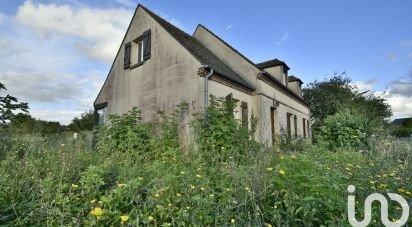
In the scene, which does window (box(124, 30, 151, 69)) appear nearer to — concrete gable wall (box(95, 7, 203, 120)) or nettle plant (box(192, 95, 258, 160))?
concrete gable wall (box(95, 7, 203, 120))

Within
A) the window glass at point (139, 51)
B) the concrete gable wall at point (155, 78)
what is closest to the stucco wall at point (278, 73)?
the concrete gable wall at point (155, 78)

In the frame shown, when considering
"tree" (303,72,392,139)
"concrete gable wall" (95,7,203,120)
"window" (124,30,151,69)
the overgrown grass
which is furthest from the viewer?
"tree" (303,72,392,139)

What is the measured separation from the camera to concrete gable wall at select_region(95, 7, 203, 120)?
10.1m

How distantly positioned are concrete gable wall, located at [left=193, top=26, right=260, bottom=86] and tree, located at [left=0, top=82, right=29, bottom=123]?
966cm

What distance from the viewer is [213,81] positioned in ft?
33.3

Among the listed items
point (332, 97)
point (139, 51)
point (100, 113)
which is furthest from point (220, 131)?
point (332, 97)

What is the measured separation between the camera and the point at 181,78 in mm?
10258

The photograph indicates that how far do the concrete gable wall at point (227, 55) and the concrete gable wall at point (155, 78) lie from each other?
3.99 m

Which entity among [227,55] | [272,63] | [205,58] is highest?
[272,63]

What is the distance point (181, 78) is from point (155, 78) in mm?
1684

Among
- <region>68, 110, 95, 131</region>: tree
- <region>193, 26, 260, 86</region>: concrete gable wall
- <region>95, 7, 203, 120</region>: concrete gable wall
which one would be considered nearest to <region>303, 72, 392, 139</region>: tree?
<region>193, 26, 260, 86</region>: concrete gable wall

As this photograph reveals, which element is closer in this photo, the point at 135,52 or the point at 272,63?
the point at 135,52

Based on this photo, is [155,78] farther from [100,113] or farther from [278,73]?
[278,73]

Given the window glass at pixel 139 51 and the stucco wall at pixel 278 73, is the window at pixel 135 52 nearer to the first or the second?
the window glass at pixel 139 51
